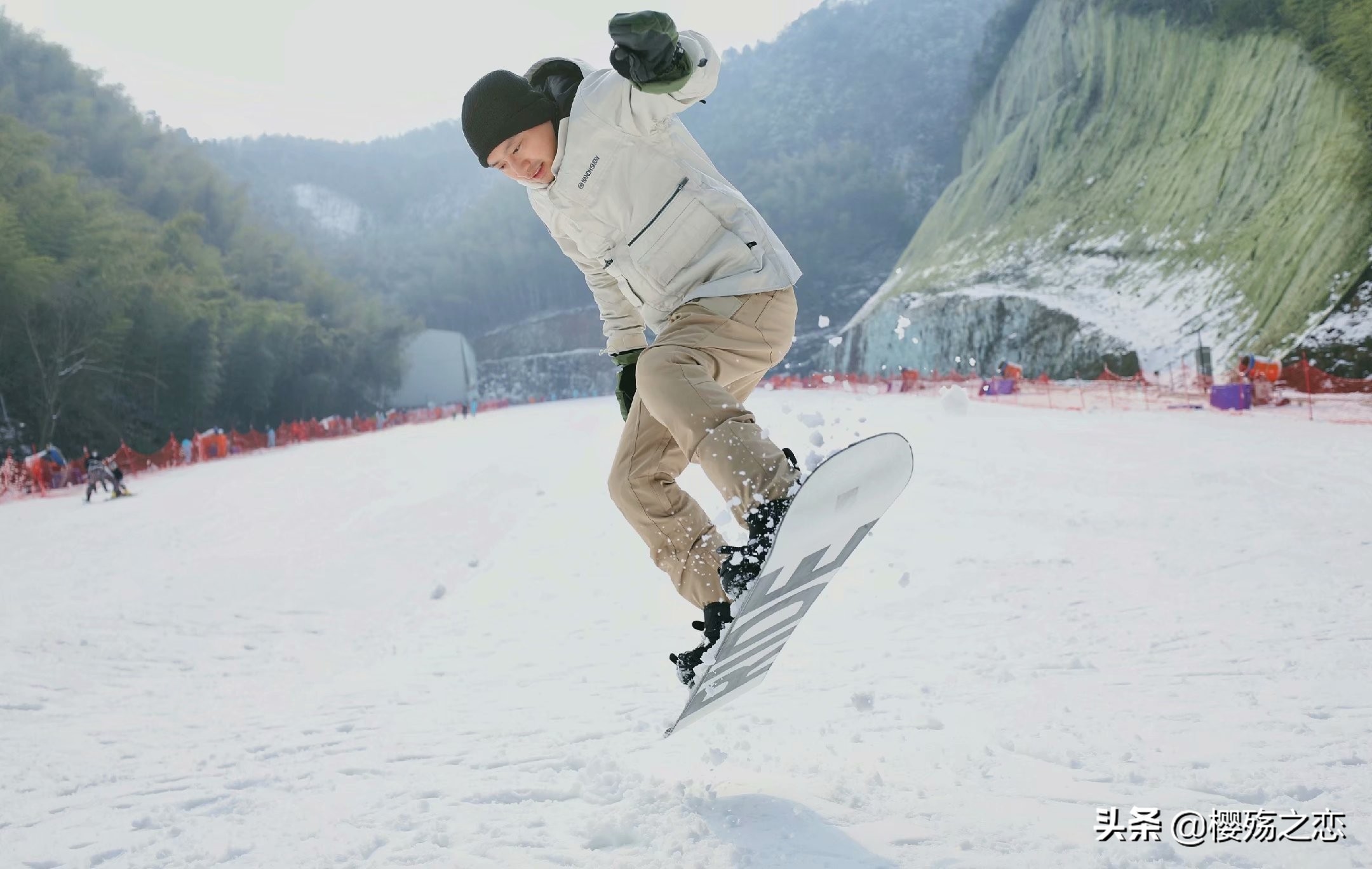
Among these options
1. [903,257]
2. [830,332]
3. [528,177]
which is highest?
[528,177]

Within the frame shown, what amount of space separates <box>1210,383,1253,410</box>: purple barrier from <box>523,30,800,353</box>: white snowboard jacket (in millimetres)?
15492

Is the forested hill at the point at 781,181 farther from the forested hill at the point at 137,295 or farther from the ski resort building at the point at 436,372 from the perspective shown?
the forested hill at the point at 137,295

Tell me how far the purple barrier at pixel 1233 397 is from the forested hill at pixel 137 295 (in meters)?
29.5

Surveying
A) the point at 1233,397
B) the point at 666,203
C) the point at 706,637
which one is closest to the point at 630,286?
the point at 666,203

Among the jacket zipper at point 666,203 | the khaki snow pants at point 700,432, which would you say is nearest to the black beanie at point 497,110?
the jacket zipper at point 666,203

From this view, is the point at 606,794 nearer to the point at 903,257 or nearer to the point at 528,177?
the point at 528,177

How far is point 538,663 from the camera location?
5020 mm

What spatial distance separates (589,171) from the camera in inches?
109

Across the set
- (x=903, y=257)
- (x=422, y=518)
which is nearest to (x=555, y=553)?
(x=422, y=518)

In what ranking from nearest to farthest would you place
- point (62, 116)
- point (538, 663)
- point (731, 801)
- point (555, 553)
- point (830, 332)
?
point (731, 801)
point (538, 663)
point (555, 553)
point (62, 116)
point (830, 332)

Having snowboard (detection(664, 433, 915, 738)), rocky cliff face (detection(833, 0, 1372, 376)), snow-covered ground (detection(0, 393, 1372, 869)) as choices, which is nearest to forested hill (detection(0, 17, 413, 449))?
snow-covered ground (detection(0, 393, 1372, 869))

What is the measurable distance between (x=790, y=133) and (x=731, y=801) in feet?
392

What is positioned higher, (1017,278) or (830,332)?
(1017,278)

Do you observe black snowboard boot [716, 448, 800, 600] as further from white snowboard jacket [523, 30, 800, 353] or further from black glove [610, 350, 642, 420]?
black glove [610, 350, 642, 420]
